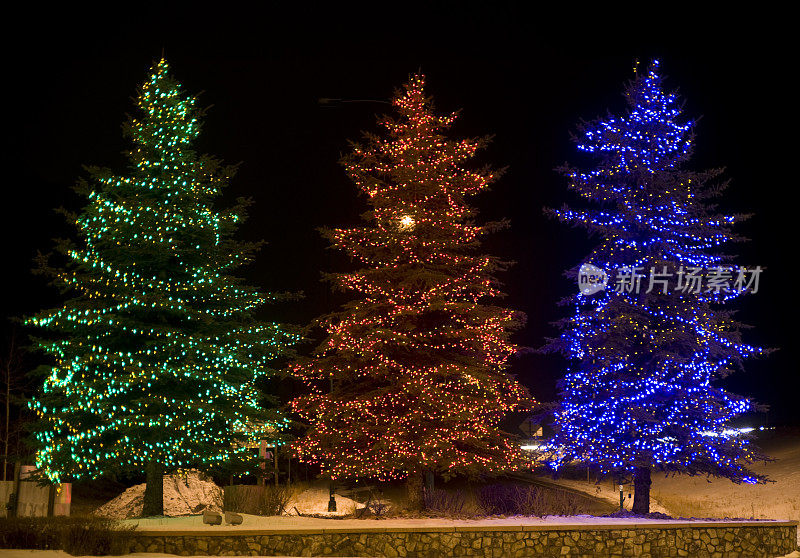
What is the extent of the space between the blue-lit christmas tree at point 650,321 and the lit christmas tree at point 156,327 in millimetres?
7857

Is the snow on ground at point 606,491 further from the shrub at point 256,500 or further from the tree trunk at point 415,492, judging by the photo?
the shrub at point 256,500

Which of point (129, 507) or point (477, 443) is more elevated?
point (477, 443)

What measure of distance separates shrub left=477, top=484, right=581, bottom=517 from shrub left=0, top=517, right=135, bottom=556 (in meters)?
8.56

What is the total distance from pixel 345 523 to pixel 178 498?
10.8 meters

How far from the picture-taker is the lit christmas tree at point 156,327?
Result: 1920 centimetres

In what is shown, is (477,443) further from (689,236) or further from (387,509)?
(689,236)

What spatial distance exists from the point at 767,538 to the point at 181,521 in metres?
12.2

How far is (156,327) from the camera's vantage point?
19719mm

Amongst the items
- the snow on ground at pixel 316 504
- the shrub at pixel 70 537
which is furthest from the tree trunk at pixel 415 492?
the shrub at pixel 70 537

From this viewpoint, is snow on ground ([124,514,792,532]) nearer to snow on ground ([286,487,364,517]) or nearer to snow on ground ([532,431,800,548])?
snow on ground ([286,487,364,517])

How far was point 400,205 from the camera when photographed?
872 inches

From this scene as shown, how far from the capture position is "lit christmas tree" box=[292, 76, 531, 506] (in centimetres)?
2072

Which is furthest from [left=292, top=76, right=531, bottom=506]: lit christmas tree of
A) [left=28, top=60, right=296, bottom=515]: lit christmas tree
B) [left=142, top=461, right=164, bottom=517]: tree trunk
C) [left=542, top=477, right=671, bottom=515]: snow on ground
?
[left=542, top=477, right=671, bottom=515]: snow on ground

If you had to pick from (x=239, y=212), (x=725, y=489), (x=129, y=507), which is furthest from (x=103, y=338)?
(x=725, y=489)
